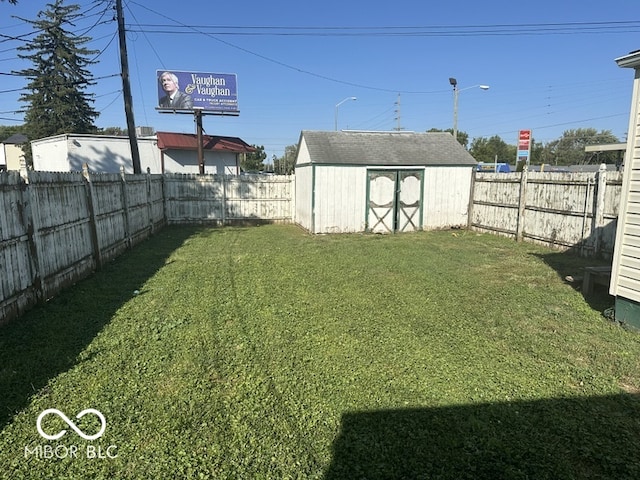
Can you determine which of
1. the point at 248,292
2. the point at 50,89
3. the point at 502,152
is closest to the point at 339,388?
the point at 248,292

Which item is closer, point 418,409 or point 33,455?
point 33,455

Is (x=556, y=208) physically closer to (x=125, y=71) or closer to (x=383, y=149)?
(x=383, y=149)

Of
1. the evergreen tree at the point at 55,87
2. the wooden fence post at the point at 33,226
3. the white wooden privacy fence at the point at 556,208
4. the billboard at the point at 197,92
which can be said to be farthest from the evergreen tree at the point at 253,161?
the wooden fence post at the point at 33,226

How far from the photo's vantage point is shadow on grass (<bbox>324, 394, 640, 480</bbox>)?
241cm

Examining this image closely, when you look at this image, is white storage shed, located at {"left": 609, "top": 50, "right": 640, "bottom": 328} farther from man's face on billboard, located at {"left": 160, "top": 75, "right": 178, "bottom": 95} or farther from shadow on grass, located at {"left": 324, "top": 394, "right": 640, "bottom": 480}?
man's face on billboard, located at {"left": 160, "top": 75, "right": 178, "bottom": 95}

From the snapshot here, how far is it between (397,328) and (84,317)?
3880mm

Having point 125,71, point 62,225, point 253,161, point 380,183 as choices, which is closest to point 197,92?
point 125,71

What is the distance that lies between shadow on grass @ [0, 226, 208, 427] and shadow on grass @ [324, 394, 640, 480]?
2608 mm

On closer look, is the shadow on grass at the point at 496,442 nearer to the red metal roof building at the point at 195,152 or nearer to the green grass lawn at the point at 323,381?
the green grass lawn at the point at 323,381

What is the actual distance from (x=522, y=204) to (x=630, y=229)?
654 centimetres

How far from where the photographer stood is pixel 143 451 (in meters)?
2.55

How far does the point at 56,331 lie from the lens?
4.40m

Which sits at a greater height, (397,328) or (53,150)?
(53,150)

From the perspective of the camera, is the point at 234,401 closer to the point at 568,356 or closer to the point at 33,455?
the point at 33,455
